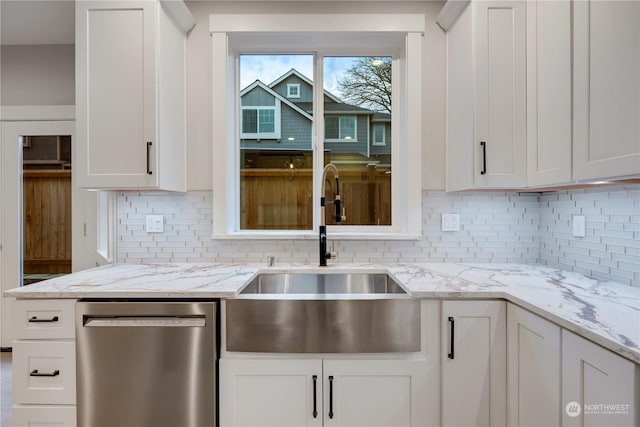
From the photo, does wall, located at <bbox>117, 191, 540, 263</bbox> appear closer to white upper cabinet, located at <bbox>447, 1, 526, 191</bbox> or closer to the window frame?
white upper cabinet, located at <bbox>447, 1, 526, 191</bbox>

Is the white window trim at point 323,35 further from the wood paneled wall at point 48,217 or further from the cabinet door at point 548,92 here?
the wood paneled wall at point 48,217

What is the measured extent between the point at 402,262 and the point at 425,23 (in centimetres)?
153

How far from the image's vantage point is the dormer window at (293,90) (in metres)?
2.30

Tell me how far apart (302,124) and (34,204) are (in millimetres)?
2292

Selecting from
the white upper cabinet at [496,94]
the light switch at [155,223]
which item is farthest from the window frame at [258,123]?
the white upper cabinet at [496,94]

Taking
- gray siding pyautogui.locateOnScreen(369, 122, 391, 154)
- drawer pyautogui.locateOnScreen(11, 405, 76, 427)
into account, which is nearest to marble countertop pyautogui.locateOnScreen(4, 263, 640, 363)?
drawer pyautogui.locateOnScreen(11, 405, 76, 427)

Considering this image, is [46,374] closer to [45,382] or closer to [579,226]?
[45,382]

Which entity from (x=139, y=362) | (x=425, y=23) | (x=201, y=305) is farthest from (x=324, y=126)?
(x=139, y=362)

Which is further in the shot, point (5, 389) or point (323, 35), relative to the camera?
point (5, 389)

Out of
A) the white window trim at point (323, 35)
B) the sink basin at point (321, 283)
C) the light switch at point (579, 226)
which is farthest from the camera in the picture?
the white window trim at point (323, 35)

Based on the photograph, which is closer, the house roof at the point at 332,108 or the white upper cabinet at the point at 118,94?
the white upper cabinet at the point at 118,94

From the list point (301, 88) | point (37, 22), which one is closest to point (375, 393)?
point (301, 88)

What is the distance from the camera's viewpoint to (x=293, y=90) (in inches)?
90.7

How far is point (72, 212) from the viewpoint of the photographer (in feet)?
8.38
